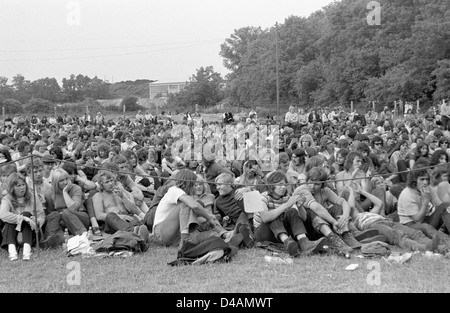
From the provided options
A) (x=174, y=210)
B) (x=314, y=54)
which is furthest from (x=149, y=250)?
(x=314, y=54)

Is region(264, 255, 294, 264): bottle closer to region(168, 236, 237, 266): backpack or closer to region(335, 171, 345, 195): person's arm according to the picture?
region(168, 236, 237, 266): backpack

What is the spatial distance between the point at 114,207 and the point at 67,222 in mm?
633

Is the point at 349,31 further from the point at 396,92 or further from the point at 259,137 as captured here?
the point at 259,137

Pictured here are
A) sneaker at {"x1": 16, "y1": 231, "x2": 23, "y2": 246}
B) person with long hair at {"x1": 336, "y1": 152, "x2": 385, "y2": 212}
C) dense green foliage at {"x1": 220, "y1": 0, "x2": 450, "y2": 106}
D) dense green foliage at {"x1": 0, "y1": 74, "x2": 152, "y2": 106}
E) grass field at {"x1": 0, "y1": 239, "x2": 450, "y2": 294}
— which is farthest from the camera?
dense green foliage at {"x1": 0, "y1": 74, "x2": 152, "y2": 106}

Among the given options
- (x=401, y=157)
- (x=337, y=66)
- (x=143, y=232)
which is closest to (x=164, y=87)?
(x=337, y=66)

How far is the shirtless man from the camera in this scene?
6844 mm

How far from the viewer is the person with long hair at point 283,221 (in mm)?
5868

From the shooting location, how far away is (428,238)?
6.11 m

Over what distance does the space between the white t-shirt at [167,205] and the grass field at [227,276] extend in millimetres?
672

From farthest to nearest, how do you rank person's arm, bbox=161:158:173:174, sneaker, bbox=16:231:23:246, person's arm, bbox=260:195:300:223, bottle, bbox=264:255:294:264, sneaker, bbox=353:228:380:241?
person's arm, bbox=161:158:173:174 < sneaker, bbox=353:228:380:241 < sneaker, bbox=16:231:23:246 < person's arm, bbox=260:195:300:223 < bottle, bbox=264:255:294:264

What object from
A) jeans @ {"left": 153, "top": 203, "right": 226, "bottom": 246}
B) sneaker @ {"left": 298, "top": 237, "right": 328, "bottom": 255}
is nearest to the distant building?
jeans @ {"left": 153, "top": 203, "right": 226, "bottom": 246}

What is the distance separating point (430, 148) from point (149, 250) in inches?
234

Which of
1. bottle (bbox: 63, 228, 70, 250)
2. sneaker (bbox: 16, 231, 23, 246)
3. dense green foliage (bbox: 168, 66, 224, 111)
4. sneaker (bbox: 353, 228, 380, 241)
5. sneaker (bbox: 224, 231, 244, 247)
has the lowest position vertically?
sneaker (bbox: 353, 228, 380, 241)

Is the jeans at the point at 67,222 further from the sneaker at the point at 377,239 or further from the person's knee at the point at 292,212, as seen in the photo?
the sneaker at the point at 377,239
